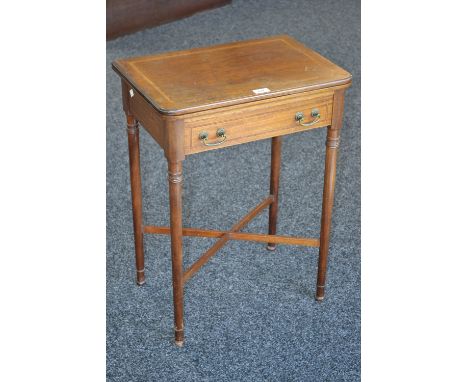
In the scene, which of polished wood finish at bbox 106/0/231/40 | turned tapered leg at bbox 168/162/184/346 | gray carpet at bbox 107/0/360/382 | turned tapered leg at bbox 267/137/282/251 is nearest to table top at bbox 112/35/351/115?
turned tapered leg at bbox 168/162/184/346

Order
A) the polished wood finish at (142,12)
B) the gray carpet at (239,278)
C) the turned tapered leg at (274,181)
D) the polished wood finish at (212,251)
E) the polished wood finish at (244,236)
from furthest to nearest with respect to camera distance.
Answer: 1. the polished wood finish at (142,12)
2. the turned tapered leg at (274,181)
3. the polished wood finish at (244,236)
4. the polished wood finish at (212,251)
5. the gray carpet at (239,278)

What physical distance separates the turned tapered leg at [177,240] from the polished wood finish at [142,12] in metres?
3.44

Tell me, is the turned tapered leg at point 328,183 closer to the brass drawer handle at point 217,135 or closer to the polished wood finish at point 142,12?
the brass drawer handle at point 217,135

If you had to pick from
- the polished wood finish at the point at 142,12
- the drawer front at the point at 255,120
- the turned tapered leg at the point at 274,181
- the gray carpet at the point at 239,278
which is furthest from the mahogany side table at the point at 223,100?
the polished wood finish at the point at 142,12

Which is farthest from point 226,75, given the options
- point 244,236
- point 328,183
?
point 244,236

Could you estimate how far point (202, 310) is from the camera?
2.80 m

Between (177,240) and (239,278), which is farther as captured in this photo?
(239,278)

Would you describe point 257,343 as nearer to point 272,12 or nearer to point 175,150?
point 175,150

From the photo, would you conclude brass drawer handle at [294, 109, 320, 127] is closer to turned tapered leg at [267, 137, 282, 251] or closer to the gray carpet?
turned tapered leg at [267, 137, 282, 251]

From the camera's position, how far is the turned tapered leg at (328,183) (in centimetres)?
243

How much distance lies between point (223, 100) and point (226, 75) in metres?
0.22

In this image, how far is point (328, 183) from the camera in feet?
8.55

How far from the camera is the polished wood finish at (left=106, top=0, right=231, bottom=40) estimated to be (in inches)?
216

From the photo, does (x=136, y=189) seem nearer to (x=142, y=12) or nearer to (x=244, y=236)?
(x=244, y=236)
